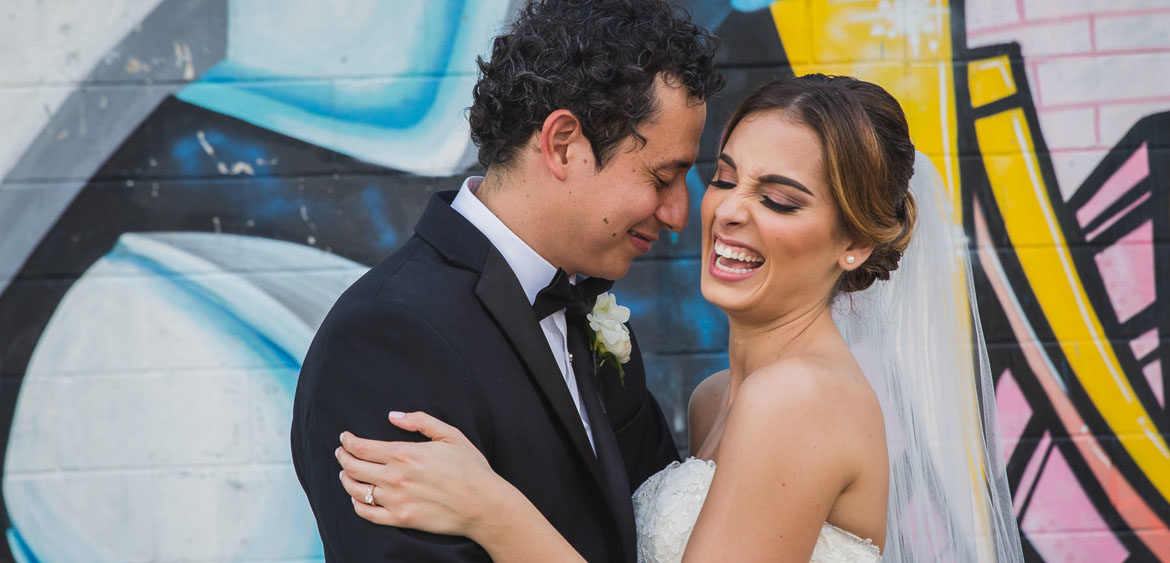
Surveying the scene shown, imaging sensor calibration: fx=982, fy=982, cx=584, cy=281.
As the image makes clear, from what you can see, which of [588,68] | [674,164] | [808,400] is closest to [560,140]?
[588,68]

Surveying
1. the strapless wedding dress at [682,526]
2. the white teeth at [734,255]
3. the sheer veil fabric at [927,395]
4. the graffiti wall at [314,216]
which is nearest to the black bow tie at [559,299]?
the white teeth at [734,255]

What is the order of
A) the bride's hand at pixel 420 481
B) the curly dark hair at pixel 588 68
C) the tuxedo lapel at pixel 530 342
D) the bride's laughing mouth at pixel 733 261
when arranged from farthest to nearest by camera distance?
the bride's laughing mouth at pixel 733 261 → the curly dark hair at pixel 588 68 → the tuxedo lapel at pixel 530 342 → the bride's hand at pixel 420 481

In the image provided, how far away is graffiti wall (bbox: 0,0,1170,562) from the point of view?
3508mm

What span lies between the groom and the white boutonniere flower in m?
0.02

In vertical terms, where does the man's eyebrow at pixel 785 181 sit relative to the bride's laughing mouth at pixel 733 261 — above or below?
above

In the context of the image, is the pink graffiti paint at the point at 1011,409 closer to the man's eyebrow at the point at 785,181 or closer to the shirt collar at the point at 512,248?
the man's eyebrow at the point at 785,181

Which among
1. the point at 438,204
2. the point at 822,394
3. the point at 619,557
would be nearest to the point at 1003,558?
the point at 822,394

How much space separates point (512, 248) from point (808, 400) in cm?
67

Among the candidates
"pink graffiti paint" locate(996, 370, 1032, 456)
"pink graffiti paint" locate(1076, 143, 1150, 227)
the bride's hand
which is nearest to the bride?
the bride's hand

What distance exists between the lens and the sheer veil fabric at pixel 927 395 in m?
2.35

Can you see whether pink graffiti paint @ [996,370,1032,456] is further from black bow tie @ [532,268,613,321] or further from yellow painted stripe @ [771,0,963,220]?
black bow tie @ [532,268,613,321]

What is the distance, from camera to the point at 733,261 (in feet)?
6.92

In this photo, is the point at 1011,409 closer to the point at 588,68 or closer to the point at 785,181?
the point at 785,181

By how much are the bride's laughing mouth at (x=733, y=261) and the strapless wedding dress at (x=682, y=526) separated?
16.8 inches
